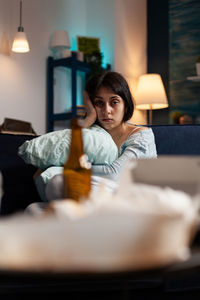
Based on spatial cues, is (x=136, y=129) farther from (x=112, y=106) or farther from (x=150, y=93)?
(x=150, y=93)

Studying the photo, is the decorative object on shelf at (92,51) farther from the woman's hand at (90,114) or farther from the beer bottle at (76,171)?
the beer bottle at (76,171)

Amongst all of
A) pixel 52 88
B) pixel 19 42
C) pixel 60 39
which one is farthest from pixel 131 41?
pixel 19 42

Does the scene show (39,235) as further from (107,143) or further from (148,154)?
(148,154)

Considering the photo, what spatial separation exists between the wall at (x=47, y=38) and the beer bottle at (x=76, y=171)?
3.91 m

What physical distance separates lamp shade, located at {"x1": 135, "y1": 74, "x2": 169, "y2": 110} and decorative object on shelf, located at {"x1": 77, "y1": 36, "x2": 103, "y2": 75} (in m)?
0.51

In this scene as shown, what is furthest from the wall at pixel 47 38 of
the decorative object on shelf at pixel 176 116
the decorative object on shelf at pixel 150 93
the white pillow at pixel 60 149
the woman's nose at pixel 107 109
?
the white pillow at pixel 60 149

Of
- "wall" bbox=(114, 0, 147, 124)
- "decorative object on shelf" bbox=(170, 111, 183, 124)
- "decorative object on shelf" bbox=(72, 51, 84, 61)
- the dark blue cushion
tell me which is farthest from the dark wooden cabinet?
the dark blue cushion

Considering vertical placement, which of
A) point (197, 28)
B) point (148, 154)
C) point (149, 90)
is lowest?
point (148, 154)

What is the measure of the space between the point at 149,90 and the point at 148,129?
3147 mm

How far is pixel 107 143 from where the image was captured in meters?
1.87

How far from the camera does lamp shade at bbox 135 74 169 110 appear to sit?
17.3ft

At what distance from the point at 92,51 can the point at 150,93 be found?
2.61ft

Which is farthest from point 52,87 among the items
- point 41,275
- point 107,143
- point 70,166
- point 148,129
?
point 41,275

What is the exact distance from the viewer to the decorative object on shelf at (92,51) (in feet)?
17.2
